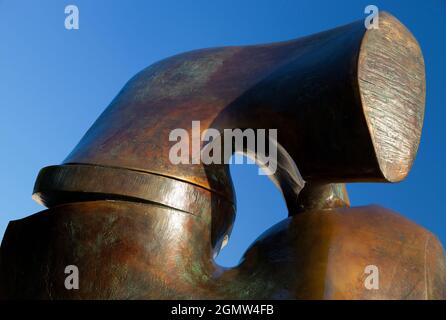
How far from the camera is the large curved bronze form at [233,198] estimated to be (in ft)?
4.77

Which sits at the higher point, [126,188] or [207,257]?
[126,188]

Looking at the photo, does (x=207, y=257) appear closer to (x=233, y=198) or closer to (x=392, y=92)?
(x=233, y=198)

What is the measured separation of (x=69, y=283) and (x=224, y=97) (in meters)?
0.59

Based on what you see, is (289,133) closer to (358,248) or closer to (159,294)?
(358,248)

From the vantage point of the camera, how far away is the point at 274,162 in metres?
1.77

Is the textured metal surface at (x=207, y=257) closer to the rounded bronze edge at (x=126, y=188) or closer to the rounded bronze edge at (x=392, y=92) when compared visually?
the rounded bronze edge at (x=126, y=188)

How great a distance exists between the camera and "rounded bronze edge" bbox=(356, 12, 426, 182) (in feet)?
4.81

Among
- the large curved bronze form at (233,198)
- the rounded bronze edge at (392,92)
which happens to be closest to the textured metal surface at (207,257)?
the large curved bronze form at (233,198)

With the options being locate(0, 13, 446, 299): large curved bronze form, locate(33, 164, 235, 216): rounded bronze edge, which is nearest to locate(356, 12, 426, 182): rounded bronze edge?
locate(0, 13, 446, 299): large curved bronze form

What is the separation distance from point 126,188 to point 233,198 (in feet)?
1.02

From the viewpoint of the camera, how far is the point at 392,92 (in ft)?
4.99

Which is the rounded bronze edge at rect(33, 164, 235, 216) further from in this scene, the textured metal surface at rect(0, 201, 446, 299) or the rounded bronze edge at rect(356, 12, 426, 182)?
the rounded bronze edge at rect(356, 12, 426, 182)

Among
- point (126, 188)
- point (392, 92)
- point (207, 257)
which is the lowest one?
point (207, 257)

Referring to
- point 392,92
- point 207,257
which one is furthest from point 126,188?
point 392,92
